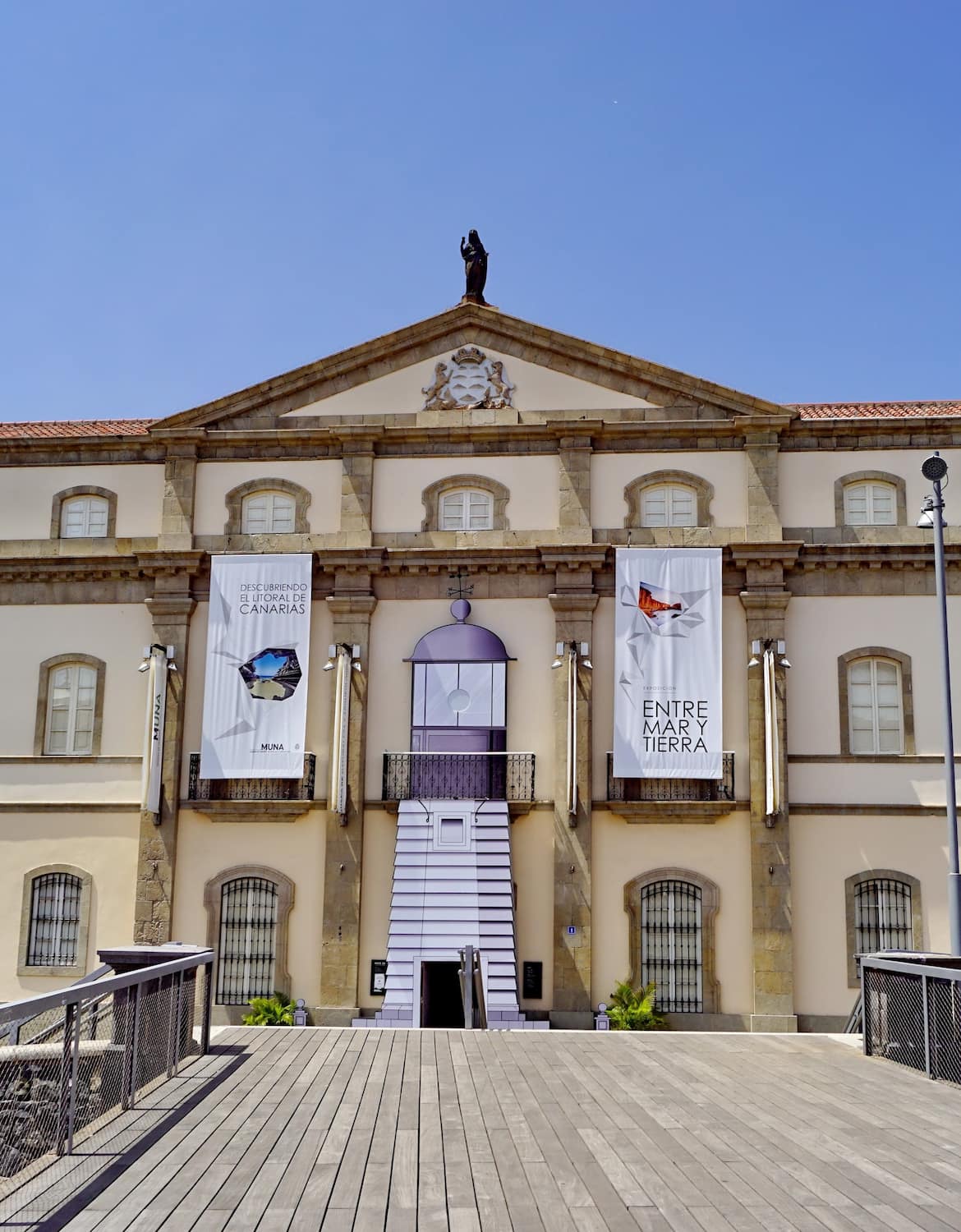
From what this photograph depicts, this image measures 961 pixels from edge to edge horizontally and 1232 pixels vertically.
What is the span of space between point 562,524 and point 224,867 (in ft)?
31.0

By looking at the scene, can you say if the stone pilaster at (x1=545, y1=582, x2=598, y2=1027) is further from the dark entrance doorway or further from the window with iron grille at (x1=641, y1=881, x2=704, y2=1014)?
the dark entrance doorway

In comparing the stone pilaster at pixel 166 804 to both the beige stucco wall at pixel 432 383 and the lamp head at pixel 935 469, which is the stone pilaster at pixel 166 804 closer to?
the beige stucco wall at pixel 432 383

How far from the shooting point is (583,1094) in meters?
12.0

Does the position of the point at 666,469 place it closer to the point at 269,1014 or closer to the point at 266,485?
A: the point at 266,485

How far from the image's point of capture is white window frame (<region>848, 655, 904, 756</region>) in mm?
24938

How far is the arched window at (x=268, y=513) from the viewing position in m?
27.0

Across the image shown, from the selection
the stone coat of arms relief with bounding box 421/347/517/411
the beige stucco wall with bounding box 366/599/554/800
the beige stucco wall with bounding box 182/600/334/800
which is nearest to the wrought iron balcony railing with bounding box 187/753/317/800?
the beige stucco wall with bounding box 182/600/334/800

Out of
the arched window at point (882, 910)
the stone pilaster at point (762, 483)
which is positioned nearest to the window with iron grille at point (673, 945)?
the arched window at point (882, 910)

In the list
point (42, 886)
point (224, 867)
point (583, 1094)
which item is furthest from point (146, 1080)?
point (42, 886)

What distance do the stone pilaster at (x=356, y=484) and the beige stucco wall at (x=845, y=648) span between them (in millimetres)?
8637

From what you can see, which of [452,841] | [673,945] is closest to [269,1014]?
[452,841]

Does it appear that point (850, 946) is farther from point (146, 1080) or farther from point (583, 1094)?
point (146, 1080)

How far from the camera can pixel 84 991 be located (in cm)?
970

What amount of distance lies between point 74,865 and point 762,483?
15582 mm
